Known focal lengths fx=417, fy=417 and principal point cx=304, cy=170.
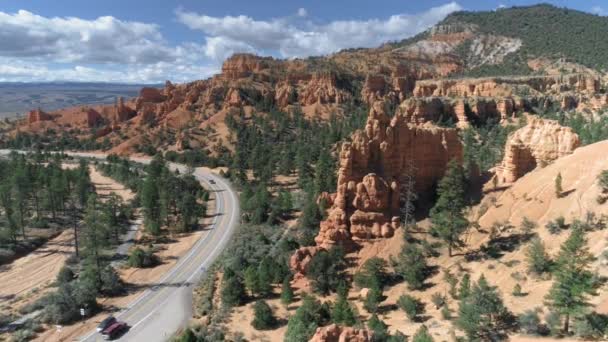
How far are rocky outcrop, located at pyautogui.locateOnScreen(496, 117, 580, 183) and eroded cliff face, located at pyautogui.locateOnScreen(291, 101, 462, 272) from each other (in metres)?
5.58

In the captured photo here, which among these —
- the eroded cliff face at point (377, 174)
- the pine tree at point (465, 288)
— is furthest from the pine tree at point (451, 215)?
the eroded cliff face at point (377, 174)

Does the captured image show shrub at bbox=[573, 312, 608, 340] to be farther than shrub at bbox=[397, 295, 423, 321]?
No

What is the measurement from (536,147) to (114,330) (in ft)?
151

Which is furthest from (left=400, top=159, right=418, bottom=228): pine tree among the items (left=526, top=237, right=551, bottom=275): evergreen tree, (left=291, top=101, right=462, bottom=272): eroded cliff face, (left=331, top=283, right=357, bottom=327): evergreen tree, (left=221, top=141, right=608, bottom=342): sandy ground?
(left=331, top=283, right=357, bottom=327): evergreen tree

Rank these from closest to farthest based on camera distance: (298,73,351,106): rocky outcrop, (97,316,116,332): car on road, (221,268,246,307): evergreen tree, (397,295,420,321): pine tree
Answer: (397,295,420,321): pine tree < (97,316,116,332): car on road < (221,268,246,307): evergreen tree < (298,73,351,106): rocky outcrop

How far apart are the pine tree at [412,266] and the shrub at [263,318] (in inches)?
472

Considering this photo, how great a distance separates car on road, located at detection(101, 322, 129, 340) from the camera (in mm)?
35963

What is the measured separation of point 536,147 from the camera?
149 feet

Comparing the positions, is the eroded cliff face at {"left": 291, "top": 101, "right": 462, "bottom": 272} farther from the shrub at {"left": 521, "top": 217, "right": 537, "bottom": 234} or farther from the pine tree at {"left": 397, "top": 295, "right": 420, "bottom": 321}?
the shrub at {"left": 521, "top": 217, "right": 537, "bottom": 234}

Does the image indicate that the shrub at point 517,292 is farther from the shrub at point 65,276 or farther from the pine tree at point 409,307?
the shrub at point 65,276

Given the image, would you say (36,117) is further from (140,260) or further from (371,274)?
(371,274)

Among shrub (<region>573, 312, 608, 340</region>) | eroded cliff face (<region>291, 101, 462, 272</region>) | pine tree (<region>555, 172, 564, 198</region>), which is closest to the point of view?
shrub (<region>573, 312, 608, 340</region>)

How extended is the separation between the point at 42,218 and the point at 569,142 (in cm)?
7599

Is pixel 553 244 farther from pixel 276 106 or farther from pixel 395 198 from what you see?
pixel 276 106
